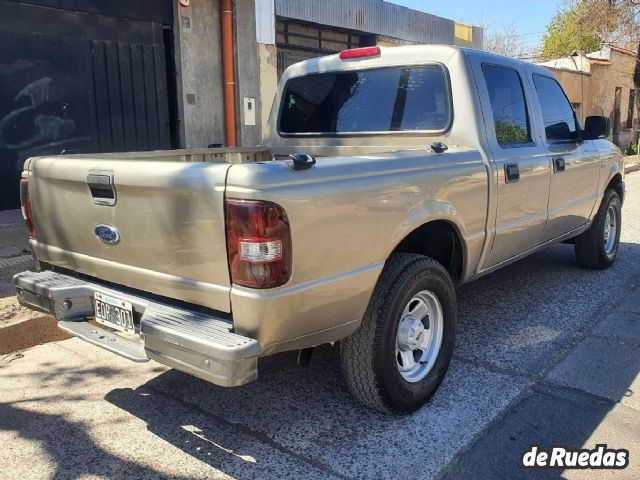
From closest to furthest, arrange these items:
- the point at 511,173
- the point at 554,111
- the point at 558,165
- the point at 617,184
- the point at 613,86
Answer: the point at 511,173, the point at 558,165, the point at 554,111, the point at 617,184, the point at 613,86

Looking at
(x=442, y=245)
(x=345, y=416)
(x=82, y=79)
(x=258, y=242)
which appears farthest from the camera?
(x=82, y=79)

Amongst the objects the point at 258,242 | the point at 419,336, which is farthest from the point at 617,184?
the point at 258,242

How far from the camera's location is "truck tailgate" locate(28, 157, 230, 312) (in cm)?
251

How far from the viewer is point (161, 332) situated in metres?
2.53

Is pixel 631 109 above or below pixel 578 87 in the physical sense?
below

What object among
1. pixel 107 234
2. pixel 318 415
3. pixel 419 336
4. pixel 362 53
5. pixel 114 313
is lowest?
pixel 318 415

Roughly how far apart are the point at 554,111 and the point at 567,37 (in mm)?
33367

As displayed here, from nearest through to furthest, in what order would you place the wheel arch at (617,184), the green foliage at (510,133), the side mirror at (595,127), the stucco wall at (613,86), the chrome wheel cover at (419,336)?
1. the chrome wheel cover at (419,336)
2. the green foliage at (510,133)
3. the side mirror at (595,127)
4. the wheel arch at (617,184)
5. the stucco wall at (613,86)

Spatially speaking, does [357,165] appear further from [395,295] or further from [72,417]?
[72,417]

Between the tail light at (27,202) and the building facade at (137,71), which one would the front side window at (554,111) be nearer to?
the tail light at (27,202)

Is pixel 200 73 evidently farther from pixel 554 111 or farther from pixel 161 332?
pixel 161 332

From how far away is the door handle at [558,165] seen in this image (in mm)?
4570

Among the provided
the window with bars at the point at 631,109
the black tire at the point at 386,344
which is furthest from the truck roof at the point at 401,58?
the window with bars at the point at 631,109

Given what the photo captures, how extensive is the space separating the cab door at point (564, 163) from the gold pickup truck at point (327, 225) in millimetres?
42
